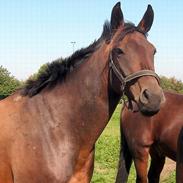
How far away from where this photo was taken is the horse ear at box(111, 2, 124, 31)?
3.09 m

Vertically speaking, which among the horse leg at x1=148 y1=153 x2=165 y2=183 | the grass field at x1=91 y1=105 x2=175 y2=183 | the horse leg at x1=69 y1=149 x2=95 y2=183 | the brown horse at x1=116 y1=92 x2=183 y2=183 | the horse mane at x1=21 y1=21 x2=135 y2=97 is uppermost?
the horse mane at x1=21 y1=21 x2=135 y2=97

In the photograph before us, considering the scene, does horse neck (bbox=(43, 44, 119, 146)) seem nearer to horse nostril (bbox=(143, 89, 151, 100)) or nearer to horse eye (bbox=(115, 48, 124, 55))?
horse eye (bbox=(115, 48, 124, 55))

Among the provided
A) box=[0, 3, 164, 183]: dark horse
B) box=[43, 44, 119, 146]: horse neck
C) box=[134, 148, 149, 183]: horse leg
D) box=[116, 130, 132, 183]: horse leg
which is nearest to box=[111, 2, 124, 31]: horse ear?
box=[0, 3, 164, 183]: dark horse

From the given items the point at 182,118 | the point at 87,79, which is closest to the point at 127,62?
the point at 87,79

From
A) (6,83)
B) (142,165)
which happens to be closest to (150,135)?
(142,165)

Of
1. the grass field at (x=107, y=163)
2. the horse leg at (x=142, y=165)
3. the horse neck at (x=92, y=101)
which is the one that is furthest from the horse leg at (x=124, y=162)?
the horse neck at (x=92, y=101)

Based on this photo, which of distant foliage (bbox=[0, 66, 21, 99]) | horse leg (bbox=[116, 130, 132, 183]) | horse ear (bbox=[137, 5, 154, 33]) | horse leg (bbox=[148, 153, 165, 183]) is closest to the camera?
horse ear (bbox=[137, 5, 154, 33])

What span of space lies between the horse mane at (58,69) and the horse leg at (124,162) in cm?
343

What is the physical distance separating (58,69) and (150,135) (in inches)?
127

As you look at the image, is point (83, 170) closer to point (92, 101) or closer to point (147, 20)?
point (92, 101)

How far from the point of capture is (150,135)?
6109mm

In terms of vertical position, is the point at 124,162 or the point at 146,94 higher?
the point at 146,94

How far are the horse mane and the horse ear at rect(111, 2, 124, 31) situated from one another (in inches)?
5.1

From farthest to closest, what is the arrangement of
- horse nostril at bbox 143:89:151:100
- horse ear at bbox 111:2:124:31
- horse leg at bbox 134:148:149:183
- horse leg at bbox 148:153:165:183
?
horse leg at bbox 148:153:165:183
horse leg at bbox 134:148:149:183
horse ear at bbox 111:2:124:31
horse nostril at bbox 143:89:151:100
